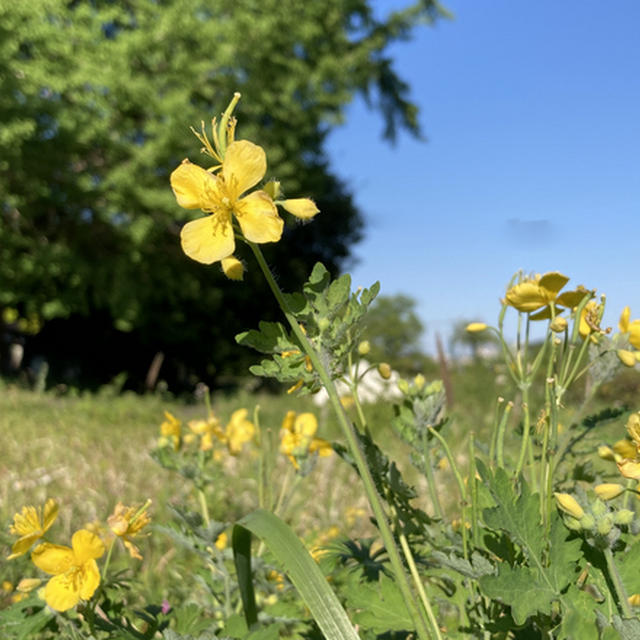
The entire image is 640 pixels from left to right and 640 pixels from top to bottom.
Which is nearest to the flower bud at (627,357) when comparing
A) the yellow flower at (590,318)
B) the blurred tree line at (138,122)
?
the yellow flower at (590,318)

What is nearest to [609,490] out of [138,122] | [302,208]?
[302,208]


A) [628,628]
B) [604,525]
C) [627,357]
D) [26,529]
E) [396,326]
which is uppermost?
[396,326]

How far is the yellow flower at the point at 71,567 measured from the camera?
979 millimetres

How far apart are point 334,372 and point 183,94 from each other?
391 inches

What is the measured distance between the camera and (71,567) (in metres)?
1.01

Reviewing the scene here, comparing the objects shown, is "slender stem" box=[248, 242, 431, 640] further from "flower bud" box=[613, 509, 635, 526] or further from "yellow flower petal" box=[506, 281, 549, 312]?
"yellow flower petal" box=[506, 281, 549, 312]

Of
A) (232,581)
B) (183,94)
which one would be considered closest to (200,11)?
(183,94)

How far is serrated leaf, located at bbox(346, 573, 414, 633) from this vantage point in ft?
2.88

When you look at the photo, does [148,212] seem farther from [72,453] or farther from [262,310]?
[72,453]

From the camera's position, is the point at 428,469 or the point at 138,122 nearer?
the point at 428,469

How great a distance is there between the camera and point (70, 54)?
9656mm

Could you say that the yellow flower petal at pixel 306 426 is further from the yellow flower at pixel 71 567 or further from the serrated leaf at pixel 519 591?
the serrated leaf at pixel 519 591

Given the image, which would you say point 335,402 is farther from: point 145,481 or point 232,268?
point 145,481

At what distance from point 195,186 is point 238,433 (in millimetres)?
1120
